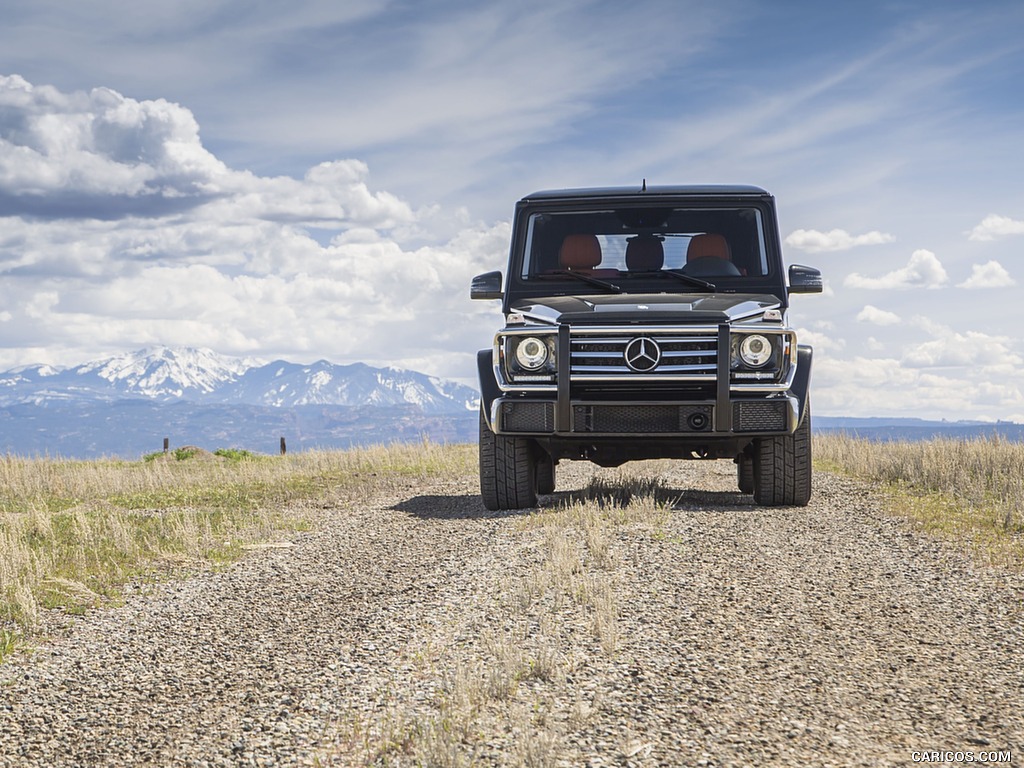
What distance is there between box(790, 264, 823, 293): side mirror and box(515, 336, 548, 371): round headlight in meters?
2.31

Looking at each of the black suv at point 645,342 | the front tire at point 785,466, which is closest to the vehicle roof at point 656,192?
the black suv at point 645,342

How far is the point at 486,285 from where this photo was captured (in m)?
8.73

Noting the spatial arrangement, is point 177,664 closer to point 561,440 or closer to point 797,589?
point 797,589

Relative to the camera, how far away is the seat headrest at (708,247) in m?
8.85

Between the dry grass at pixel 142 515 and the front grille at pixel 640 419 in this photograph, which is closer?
the dry grass at pixel 142 515

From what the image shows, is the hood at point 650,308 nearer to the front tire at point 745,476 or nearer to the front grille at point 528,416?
the front grille at point 528,416

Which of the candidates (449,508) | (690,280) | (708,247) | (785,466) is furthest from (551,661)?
(449,508)

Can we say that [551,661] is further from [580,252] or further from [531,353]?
[580,252]

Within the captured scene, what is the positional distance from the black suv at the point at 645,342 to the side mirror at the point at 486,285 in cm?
1

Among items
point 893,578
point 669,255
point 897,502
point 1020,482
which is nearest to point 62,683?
point 893,578

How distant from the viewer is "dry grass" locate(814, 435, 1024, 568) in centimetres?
770

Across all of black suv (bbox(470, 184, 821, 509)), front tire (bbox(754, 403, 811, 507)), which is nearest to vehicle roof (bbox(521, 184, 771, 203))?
black suv (bbox(470, 184, 821, 509))

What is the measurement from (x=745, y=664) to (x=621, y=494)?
6.14 meters

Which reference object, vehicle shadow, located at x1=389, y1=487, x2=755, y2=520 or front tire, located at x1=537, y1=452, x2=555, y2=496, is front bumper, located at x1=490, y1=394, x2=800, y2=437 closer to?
vehicle shadow, located at x1=389, y1=487, x2=755, y2=520
